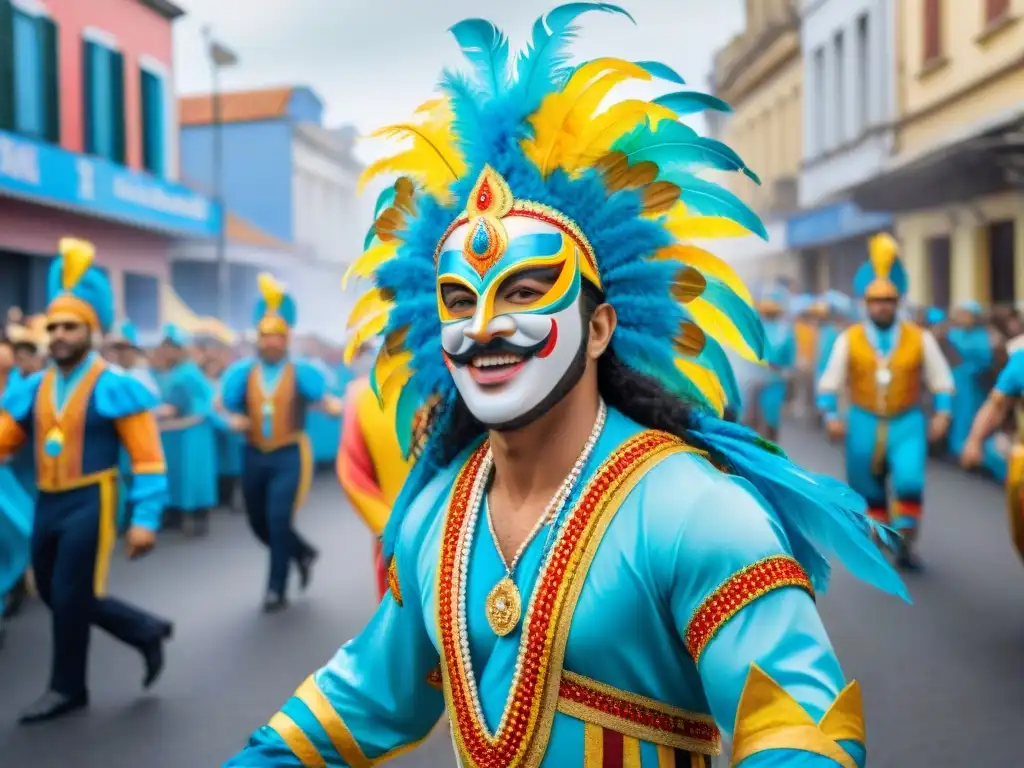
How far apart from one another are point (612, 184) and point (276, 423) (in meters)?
A: 6.25

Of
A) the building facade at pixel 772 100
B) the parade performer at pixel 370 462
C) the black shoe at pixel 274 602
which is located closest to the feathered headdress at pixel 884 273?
the black shoe at pixel 274 602

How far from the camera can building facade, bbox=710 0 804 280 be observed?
3036 cm

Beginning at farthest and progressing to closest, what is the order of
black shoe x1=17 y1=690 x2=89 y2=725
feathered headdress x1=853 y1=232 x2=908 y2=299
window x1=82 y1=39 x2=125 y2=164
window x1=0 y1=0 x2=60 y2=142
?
window x1=82 y1=39 x2=125 y2=164, window x1=0 y1=0 x2=60 y2=142, feathered headdress x1=853 y1=232 x2=908 y2=299, black shoe x1=17 y1=690 x2=89 y2=725

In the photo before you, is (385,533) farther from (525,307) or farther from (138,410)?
(138,410)

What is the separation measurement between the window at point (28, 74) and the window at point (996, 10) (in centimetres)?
1323

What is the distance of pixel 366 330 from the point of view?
2.66m

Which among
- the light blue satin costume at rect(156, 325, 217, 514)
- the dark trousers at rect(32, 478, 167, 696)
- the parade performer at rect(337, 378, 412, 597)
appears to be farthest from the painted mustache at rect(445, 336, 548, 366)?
the light blue satin costume at rect(156, 325, 217, 514)

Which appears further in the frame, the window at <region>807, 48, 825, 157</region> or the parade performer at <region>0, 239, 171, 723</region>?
the window at <region>807, 48, 825, 157</region>

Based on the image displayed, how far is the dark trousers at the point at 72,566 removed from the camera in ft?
18.5

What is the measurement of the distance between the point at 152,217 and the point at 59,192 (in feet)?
11.7

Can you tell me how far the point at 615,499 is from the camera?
7.06 ft

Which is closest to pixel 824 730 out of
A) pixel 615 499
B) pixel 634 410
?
pixel 615 499

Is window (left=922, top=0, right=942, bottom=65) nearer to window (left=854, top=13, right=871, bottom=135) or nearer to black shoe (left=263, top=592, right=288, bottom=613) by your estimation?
window (left=854, top=13, right=871, bottom=135)

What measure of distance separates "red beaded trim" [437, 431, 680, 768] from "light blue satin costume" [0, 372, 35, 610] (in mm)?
5195
